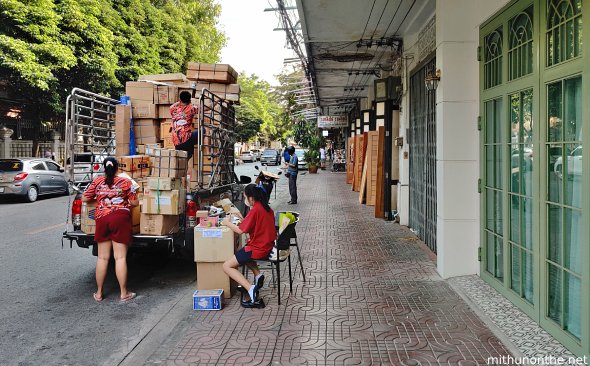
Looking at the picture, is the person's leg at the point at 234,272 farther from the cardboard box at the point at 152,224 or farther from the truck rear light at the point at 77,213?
the truck rear light at the point at 77,213

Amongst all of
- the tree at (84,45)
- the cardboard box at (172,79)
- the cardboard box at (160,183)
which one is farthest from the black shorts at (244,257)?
the tree at (84,45)

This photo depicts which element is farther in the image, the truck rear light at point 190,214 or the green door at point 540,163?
the truck rear light at point 190,214

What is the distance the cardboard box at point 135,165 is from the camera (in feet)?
21.3

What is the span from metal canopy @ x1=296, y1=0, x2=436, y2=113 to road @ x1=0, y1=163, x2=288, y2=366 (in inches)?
198

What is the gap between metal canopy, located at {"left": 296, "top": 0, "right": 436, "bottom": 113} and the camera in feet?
26.5

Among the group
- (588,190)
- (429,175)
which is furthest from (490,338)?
(429,175)

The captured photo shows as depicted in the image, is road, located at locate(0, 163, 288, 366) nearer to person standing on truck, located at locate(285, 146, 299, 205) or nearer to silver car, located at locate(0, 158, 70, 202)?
person standing on truck, located at locate(285, 146, 299, 205)

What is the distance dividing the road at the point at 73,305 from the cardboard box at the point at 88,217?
2.60 ft

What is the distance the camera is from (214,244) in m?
5.60

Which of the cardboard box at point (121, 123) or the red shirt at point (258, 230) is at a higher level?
the cardboard box at point (121, 123)

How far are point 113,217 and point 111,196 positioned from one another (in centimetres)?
26

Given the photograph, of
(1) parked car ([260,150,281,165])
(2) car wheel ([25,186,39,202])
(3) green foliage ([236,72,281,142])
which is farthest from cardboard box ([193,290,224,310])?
(3) green foliage ([236,72,281,142])

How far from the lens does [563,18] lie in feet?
13.1

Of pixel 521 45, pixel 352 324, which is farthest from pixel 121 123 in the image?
pixel 521 45
